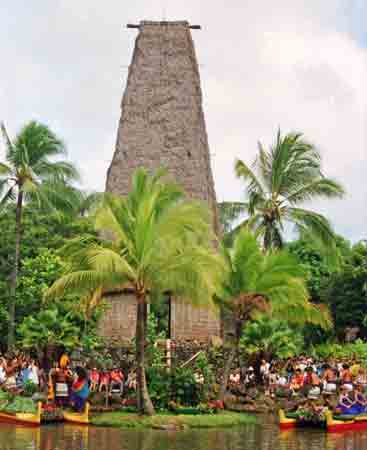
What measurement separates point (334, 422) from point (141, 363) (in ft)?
14.9

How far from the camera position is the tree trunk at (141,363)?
19.4 metres

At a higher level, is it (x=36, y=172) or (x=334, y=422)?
(x=36, y=172)

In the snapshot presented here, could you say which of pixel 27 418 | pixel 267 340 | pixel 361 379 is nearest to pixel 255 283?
pixel 361 379

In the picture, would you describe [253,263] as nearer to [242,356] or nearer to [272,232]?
[242,356]

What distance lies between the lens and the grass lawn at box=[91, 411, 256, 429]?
61.9 feet

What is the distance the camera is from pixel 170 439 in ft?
55.7

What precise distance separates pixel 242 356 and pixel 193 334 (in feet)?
6.17

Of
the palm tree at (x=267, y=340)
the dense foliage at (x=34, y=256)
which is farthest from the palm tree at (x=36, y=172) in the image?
the palm tree at (x=267, y=340)

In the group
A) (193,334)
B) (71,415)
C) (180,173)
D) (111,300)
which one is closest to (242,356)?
(193,334)

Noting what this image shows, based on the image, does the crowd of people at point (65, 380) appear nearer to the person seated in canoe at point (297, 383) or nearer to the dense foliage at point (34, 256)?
the dense foliage at point (34, 256)

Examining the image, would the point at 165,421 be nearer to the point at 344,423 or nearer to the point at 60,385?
the point at 60,385

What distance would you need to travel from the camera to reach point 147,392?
20.1 metres

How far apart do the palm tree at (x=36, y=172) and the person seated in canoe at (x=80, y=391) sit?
29.5 feet

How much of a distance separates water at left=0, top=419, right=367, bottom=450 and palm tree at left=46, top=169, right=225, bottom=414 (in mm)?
2144
